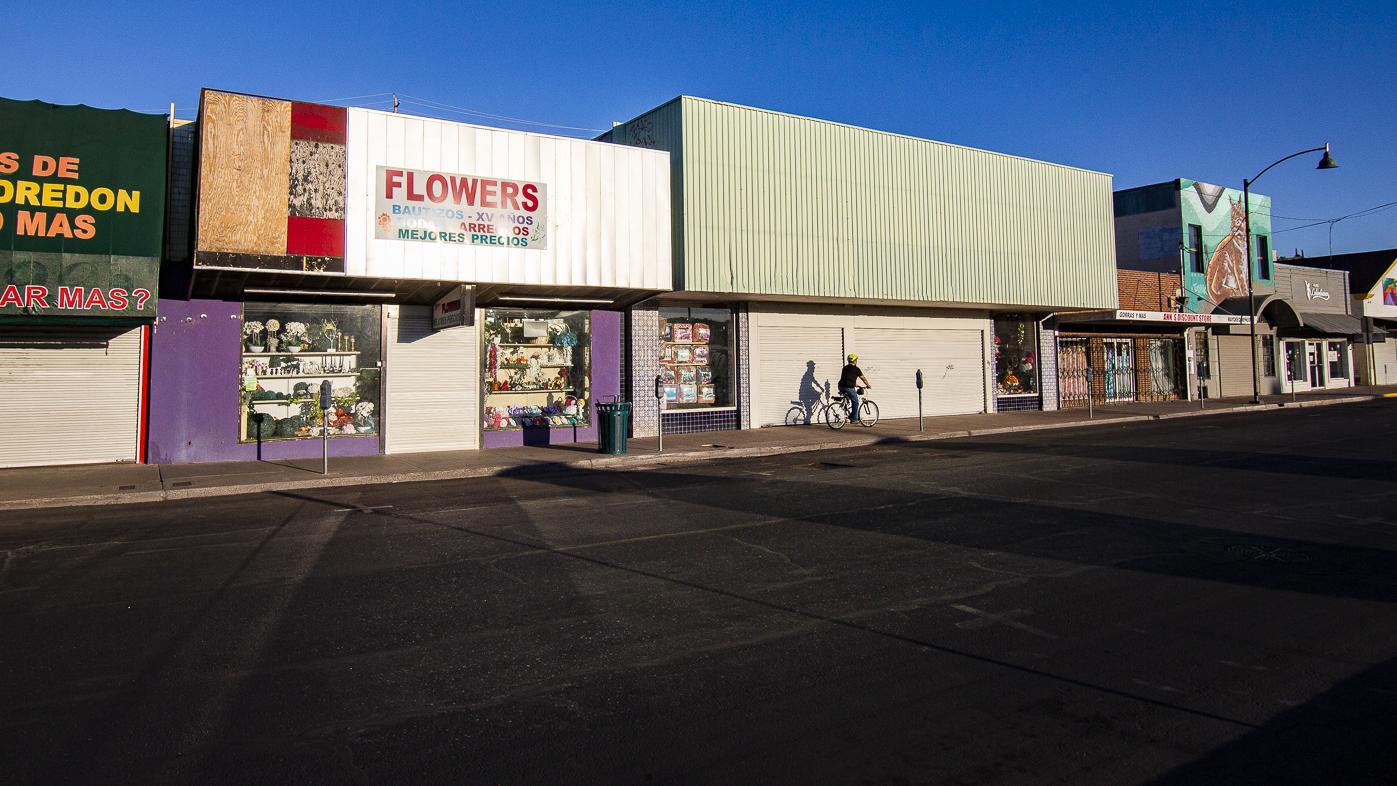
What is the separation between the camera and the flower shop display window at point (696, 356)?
19562mm

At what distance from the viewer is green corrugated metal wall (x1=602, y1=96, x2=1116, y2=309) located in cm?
1786

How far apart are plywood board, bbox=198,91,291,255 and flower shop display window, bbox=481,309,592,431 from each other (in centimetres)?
476

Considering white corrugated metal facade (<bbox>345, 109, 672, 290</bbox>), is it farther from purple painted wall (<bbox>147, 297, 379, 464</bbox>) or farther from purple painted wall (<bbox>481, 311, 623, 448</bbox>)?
purple painted wall (<bbox>147, 297, 379, 464</bbox>)

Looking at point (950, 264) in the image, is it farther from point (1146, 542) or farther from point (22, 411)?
point (22, 411)

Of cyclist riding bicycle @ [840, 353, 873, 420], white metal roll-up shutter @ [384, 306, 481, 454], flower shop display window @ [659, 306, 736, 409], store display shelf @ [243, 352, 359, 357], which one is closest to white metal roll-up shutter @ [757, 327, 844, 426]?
flower shop display window @ [659, 306, 736, 409]

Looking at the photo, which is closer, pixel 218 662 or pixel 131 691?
pixel 131 691

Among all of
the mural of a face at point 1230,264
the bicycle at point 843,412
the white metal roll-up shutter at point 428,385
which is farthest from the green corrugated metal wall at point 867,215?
the mural of a face at point 1230,264

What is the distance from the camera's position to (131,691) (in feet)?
14.2

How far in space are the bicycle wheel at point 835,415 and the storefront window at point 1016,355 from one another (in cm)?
720

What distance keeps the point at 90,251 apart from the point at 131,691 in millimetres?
10779

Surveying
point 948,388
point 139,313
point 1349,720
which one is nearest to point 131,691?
point 1349,720

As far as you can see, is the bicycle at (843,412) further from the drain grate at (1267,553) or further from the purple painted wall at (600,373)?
the drain grate at (1267,553)

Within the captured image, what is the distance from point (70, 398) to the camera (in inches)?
534

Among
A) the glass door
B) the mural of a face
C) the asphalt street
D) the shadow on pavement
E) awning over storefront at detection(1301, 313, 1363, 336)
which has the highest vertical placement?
the mural of a face
